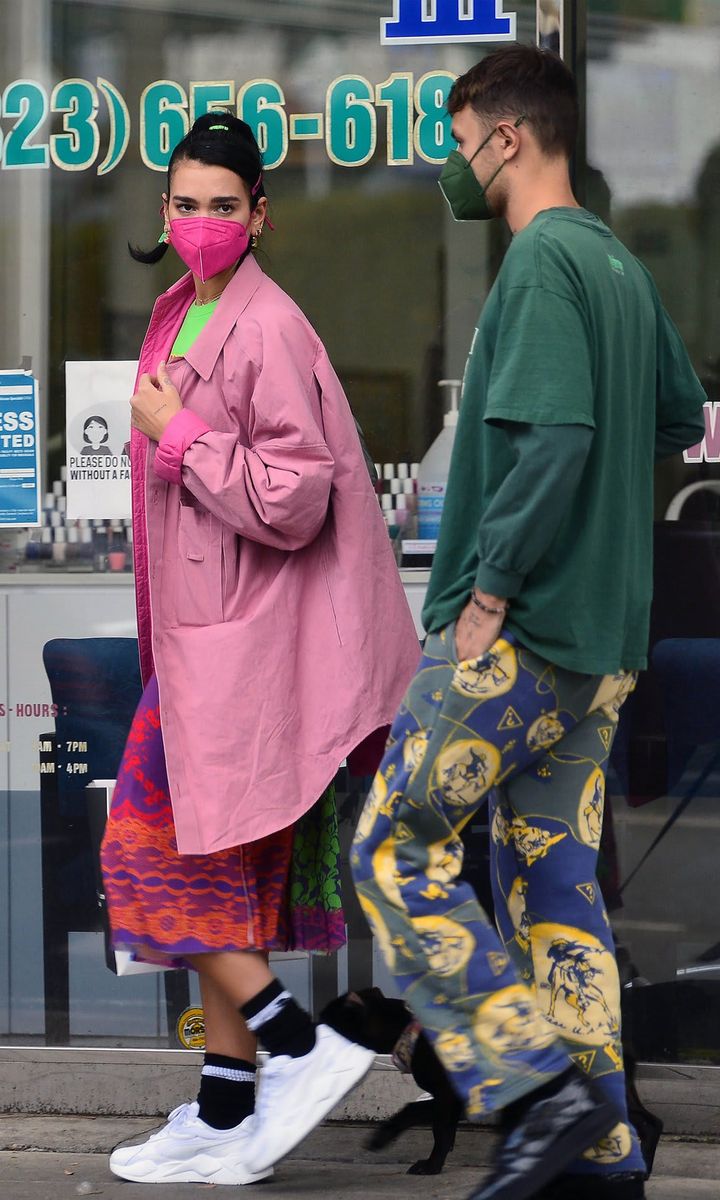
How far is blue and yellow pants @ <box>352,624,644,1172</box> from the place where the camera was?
264cm

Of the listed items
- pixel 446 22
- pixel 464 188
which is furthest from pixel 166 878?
pixel 446 22

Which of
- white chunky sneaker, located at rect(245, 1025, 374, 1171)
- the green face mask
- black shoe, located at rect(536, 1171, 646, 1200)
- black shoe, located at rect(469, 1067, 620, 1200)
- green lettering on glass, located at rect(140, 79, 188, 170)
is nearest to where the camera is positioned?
black shoe, located at rect(469, 1067, 620, 1200)

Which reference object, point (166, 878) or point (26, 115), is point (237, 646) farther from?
point (26, 115)

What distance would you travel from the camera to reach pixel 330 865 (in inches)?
133

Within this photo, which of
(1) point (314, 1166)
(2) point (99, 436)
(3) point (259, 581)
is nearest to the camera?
(3) point (259, 581)

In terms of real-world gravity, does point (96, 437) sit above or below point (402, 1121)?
above

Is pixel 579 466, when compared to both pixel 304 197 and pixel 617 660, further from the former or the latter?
pixel 304 197

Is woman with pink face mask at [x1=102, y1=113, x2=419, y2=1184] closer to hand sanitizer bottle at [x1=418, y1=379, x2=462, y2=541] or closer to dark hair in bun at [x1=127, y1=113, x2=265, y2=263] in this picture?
dark hair in bun at [x1=127, y1=113, x2=265, y2=263]

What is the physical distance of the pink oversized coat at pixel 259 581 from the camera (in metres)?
3.11

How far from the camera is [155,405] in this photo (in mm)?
3150

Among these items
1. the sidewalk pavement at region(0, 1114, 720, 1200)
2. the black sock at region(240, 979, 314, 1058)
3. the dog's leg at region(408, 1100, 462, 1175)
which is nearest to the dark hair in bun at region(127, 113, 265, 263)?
the black sock at region(240, 979, 314, 1058)

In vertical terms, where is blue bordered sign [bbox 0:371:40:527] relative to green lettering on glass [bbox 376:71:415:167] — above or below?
below

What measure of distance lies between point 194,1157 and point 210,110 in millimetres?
2298

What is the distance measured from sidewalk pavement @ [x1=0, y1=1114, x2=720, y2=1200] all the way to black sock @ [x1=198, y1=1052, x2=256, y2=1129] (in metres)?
0.13
